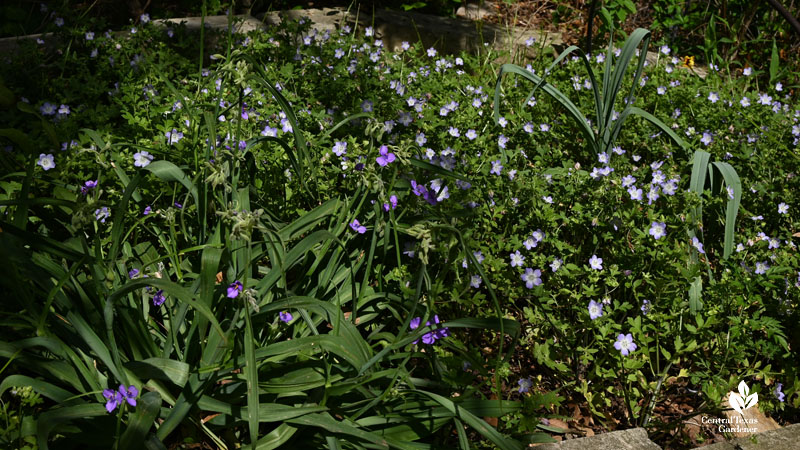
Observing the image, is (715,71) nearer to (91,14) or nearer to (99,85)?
(99,85)

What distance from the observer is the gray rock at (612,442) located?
192 cm

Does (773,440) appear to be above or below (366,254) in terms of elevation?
below

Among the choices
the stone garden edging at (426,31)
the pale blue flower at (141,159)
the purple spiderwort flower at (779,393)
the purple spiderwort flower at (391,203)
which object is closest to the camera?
the purple spiderwort flower at (391,203)

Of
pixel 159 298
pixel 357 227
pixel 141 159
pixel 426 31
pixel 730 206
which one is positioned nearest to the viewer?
pixel 159 298

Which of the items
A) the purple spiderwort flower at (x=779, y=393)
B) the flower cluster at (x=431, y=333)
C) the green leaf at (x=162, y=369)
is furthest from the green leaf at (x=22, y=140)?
the purple spiderwort flower at (x=779, y=393)

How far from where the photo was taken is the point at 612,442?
1960mm

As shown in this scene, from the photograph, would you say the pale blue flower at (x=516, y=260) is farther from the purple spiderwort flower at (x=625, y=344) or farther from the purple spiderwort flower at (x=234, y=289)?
the purple spiderwort flower at (x=234, y=289)

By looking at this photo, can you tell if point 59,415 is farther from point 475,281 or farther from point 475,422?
point 475,281

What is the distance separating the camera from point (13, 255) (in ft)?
5.33

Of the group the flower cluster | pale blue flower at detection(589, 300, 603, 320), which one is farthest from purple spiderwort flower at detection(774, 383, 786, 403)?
the flower cluster

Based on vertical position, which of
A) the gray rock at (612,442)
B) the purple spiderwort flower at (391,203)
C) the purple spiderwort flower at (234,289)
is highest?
the purple spiderwort flower at (391,203)

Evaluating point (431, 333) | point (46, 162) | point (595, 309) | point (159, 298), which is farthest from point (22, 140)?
point (595, 309)

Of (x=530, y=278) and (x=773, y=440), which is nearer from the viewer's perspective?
(x=773, y=440)

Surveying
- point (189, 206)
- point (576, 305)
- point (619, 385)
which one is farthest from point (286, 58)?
point (619, 385)
